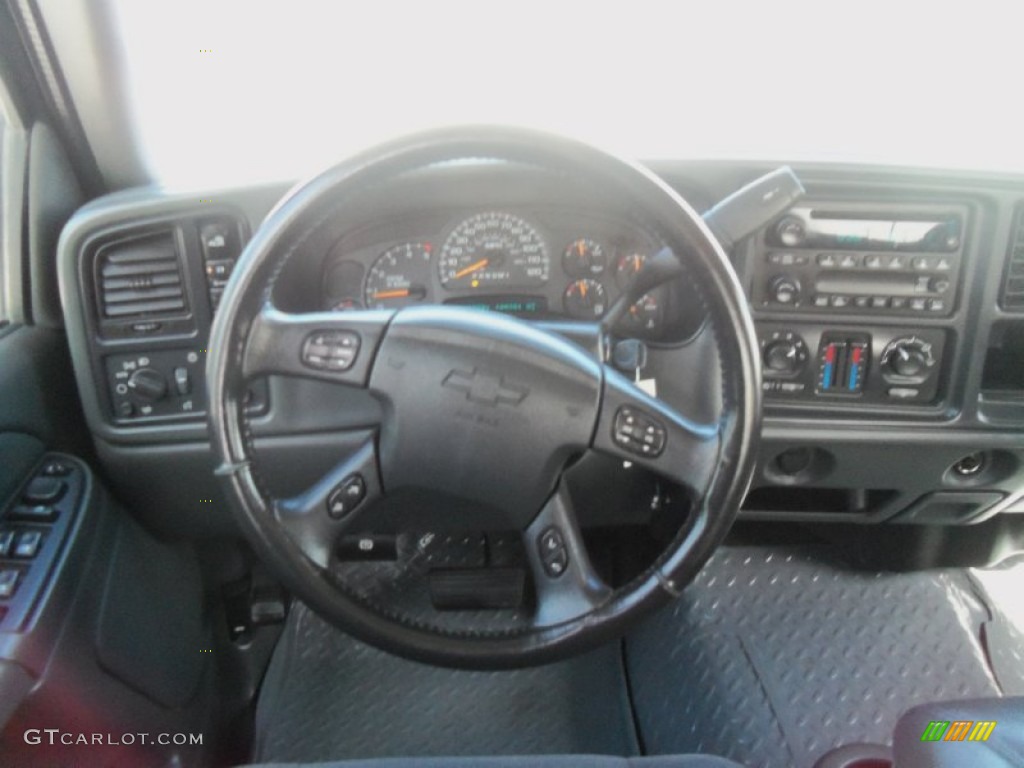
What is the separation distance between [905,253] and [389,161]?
91cm

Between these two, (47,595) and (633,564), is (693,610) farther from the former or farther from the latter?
(47,595)

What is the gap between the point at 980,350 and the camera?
1534mm

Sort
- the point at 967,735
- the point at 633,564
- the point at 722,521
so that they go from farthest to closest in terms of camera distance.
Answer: the point at 633,564 < the point at 722,521 < the point at 967,735

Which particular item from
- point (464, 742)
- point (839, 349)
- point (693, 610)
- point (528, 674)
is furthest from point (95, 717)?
point (839, 349)

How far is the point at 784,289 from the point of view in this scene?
1.48m

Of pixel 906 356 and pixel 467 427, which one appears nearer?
pixel 467 427

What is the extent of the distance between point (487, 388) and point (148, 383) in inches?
28.4

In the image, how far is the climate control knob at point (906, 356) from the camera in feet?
5.01

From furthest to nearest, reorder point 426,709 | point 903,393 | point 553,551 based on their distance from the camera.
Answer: point 426,709, point 903,393, point 553,551

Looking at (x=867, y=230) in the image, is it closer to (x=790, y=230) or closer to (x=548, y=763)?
(x=790, y=230)

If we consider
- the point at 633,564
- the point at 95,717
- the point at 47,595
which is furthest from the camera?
the point at 633,564

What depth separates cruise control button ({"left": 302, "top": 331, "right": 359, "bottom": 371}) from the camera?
1111 mm

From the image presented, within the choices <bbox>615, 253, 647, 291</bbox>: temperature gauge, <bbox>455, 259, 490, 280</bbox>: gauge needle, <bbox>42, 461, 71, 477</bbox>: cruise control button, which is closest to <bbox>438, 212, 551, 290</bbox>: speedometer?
<bbox>455, 259, 490, 280</bbox>: gauge needle

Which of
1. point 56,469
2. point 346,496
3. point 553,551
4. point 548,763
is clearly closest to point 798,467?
point 553,551
